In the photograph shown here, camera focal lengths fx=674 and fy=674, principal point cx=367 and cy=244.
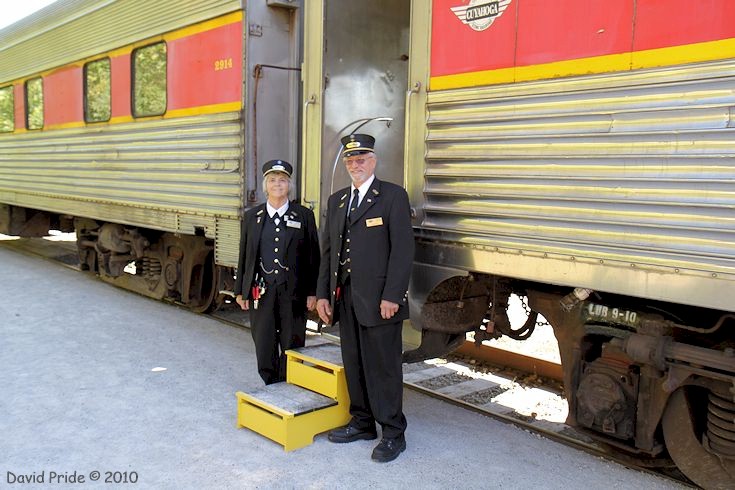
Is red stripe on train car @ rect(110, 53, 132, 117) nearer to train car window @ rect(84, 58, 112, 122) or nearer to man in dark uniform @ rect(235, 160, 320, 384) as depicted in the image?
train car window @ rect(84, 58, 112, 122)

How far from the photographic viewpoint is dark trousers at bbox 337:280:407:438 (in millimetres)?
3584

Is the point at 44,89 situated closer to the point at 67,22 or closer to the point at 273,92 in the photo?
the point at 67,22

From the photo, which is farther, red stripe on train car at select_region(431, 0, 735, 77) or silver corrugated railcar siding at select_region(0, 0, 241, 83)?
silver corrugated railcar siding at select_region(0, 0, 241, 83)

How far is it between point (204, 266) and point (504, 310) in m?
3.95

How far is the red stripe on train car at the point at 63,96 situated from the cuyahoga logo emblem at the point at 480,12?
19.7 ft

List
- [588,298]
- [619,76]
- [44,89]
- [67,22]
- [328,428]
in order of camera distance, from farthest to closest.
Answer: [44,89] → [67,22] → [328,428] → [588,298] → [619,76]

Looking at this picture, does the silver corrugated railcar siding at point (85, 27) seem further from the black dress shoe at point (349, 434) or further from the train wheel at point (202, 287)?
the black dress shoe at point (349, 434)

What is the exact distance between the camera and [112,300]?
25.1ft

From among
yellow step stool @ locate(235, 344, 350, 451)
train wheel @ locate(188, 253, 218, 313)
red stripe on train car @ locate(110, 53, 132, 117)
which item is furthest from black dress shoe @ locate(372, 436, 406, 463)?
red stripe on train car @ locate(110, 53, 132, 117)

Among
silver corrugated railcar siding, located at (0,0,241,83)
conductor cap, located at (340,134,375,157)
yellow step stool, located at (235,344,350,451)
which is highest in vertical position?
silver corrugated railcar siding, located at (0,0,241,83)

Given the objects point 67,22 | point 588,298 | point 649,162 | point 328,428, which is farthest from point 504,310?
point 67,22

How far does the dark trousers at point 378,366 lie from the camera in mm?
3584

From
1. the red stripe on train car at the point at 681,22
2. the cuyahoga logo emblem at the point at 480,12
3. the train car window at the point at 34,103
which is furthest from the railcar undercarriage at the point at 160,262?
the red stripe on train car at the point at 681,22

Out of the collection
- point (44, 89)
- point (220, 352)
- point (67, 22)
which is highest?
point (67, 22)
